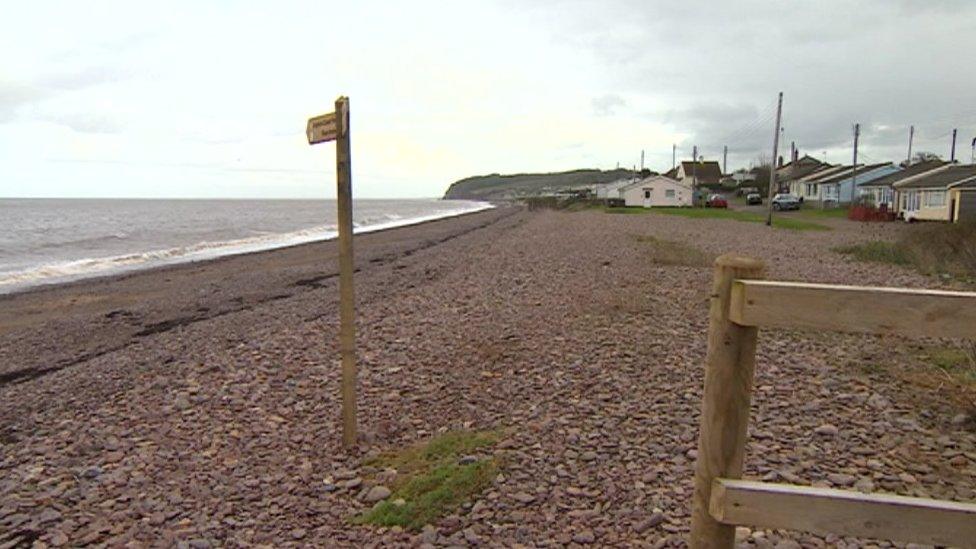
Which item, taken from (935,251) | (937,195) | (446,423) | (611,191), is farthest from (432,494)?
(611,191)

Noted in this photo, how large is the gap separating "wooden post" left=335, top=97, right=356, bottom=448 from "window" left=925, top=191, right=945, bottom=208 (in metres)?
47.0

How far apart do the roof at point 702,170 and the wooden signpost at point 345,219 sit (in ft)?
327

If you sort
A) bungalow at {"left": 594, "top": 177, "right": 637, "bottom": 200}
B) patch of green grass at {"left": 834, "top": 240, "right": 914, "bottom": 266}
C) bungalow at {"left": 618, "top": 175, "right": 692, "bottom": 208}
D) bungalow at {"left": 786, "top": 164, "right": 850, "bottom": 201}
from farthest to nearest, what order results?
bungalow at {"left": 594, "top": 177, "right": 637, "bottom": 200}
bungalow at {"left": 618, "top": 175, "right": 692, "bottom": 208}
bungalow at {"left": 786, "top": 164, "right": 850, "bottom": 201}
patch of green grass at {"left": 834, "top": 240, "right": 914, "bottom": 266}

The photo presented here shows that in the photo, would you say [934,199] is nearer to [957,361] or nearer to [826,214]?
[826,214]

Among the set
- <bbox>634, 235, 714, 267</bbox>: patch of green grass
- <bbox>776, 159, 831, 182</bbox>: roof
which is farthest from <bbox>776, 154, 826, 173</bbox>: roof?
<bbox>634, 235, 714, 267</bbox>: patch of green grass

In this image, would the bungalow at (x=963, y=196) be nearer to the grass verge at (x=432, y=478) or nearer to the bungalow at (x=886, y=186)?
the bungalow at (x=886, y=186)

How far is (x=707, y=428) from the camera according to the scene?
256 centimetres

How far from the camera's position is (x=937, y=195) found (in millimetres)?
42469

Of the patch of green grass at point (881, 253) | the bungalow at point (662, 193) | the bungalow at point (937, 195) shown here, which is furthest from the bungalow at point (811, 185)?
the patch of green grass at point (881, 253)

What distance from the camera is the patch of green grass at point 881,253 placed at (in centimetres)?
1866

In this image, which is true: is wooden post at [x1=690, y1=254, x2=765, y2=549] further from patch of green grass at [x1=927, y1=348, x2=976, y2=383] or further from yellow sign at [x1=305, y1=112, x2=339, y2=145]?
patch of green grass at [x1=927, y1=348, x2=976, y2=383]

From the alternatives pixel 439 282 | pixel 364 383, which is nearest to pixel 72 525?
pixel 364 383

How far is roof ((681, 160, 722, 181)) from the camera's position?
327ft

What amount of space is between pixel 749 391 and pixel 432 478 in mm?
2743
